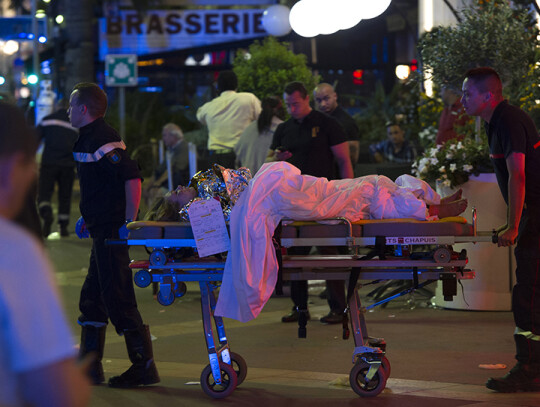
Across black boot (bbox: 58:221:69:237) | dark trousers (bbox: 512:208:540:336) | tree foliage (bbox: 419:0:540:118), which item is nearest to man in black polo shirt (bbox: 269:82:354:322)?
tree foliage (bbox: 419:0:540:118)

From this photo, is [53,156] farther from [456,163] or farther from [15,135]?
[15,135]

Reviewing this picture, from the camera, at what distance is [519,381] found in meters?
6.19

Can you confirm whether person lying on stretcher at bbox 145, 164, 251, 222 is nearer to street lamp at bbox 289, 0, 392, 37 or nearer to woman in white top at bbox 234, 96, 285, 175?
woman in white top at bbox 234, 96, 285, 175

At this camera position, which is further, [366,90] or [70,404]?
[366,90]

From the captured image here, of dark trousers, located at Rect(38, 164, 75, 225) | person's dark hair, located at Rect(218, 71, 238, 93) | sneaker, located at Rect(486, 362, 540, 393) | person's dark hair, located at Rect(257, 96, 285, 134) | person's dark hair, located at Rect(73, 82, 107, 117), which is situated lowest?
sneaker, located at Rect(486, 362, 540, 393)

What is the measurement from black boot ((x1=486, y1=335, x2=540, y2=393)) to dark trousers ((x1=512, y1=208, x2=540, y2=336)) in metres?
0.10

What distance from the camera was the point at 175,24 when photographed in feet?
109

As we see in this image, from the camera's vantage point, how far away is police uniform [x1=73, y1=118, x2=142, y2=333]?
6531 mm

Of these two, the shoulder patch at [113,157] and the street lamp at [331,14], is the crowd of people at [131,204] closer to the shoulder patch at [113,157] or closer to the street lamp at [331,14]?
the shoulder patch at [113,157]

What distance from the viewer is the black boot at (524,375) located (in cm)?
618

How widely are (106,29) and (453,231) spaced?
2837 centimetres

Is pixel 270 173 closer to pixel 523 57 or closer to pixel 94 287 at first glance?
pixel 94 287

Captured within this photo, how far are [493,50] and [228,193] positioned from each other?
5130 millimetres

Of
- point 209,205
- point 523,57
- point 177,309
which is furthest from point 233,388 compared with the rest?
point 523,57
